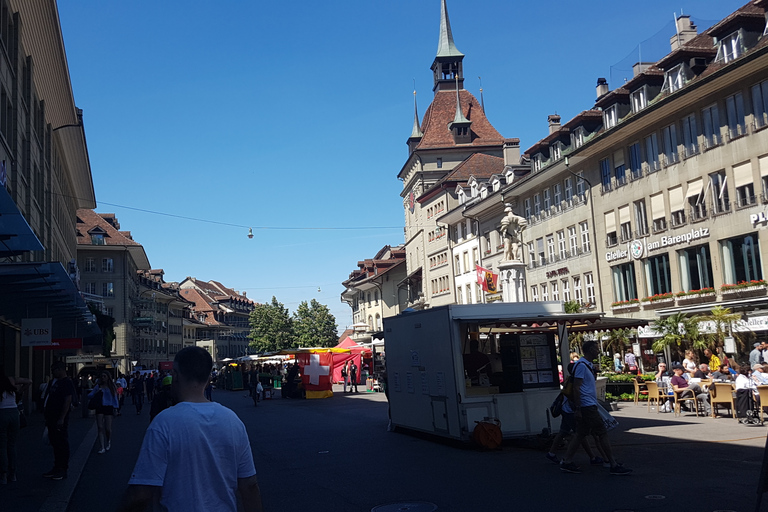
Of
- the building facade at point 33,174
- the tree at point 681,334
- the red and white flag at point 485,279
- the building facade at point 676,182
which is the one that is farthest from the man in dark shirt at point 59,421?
the red and white flag at point 485,279

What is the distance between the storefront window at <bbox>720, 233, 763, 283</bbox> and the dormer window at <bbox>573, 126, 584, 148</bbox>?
13.2 meters

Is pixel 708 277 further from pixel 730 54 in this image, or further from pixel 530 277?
pixel 530 277

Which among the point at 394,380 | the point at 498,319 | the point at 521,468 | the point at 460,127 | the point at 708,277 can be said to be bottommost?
the point at 521,468

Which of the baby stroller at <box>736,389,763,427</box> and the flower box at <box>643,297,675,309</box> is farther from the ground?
the flower box at <box>643,297,675,309</box>

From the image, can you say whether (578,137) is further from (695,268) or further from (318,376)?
(318,376)

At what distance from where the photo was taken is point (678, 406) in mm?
19906

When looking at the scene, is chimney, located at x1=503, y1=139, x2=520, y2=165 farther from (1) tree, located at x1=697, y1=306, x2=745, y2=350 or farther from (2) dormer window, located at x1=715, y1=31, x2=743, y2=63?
(1) tree, located at x1=697, y1=306, x2=745, y2=350

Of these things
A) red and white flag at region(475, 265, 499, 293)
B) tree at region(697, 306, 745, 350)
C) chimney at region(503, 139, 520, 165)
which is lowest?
tree at region(697, 306, 745, 350)

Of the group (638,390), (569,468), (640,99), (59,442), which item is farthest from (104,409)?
(640,99)

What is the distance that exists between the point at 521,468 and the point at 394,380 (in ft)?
22.0

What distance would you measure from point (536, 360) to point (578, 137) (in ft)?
100

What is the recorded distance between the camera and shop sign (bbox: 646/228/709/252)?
32938 millimetres

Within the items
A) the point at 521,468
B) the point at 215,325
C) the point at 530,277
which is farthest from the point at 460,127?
the point at 521,468

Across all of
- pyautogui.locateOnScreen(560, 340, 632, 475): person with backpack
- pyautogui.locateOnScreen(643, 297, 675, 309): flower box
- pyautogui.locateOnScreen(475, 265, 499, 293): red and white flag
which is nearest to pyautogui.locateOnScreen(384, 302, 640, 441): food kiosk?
pyautogui.locateOnScreen(560, 340, 632, 475): person with backpack
